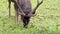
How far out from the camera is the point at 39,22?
9711 mm

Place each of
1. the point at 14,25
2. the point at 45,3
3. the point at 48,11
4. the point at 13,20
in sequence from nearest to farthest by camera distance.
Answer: the point at 14,25, the point at 13,20, the point at 48,11, the point at 45,3

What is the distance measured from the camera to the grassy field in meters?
8.54

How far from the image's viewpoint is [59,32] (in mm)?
8422

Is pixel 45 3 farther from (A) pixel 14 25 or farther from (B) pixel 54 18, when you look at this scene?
(A) pixel 14 25

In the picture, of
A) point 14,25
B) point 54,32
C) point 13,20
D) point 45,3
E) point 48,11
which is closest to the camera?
point 54,32

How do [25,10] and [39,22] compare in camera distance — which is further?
[39,22]

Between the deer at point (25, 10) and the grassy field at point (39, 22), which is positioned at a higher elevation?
the deer at point (25, 10)

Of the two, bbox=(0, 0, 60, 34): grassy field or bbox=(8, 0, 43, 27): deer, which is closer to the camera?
bbox=(8, 0, 43, 27): deer

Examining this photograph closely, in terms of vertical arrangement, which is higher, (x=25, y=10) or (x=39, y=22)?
(x=25, y=10)

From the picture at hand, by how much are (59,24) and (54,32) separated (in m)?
1.25

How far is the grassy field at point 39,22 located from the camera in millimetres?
8539

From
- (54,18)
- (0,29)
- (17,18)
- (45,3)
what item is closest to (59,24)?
(54,18)

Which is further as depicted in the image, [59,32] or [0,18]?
[0,18]

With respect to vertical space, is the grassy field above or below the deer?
below
